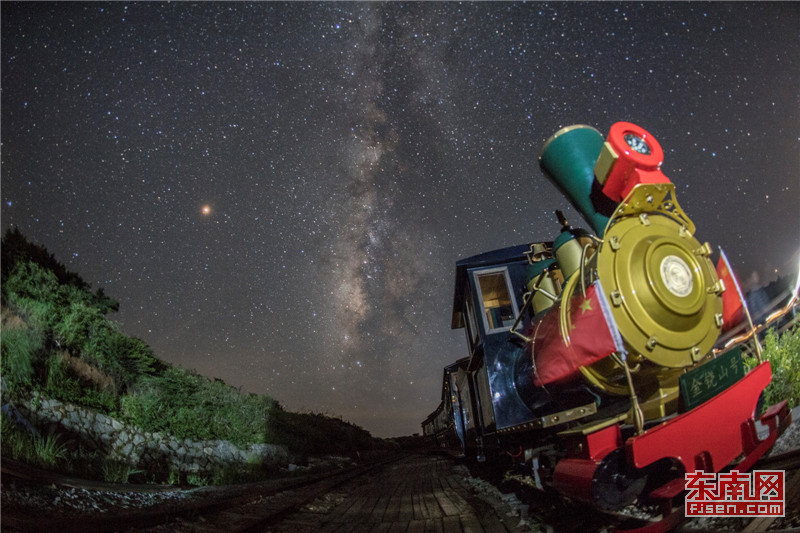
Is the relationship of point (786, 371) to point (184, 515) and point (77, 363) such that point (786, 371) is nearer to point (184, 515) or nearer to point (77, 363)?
point (184, 515)

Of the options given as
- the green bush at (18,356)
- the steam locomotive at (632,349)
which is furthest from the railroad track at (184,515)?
the steam locomotive at (632,349)

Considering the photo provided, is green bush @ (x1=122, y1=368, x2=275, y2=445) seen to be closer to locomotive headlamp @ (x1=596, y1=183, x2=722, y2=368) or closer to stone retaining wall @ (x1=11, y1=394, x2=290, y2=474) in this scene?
stone retaining wall @ (x1=11, y1=394, x2=290, y2=474)

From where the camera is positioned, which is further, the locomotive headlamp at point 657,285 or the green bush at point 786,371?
the green bush at point 786,371

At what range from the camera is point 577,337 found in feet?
10.7

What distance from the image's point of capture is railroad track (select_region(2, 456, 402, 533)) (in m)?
2.70

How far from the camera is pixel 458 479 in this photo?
8.16 m

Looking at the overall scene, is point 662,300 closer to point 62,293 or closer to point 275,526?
point 275,526

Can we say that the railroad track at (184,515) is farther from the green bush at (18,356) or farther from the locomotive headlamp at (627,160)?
the locomotive headlamp at (627,160)

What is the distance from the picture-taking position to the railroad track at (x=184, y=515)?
2695mm

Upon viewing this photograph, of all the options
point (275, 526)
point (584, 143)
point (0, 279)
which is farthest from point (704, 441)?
point (0, 279)

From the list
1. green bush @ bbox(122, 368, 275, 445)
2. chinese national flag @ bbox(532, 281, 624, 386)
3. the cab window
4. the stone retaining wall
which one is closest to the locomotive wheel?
chinese national flag @ bbox(532, 281, 624, 386)

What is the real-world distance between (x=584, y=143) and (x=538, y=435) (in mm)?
3307

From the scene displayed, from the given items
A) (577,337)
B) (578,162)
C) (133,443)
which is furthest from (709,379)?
(133,443)

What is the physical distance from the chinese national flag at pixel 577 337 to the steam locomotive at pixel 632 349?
1 cm
